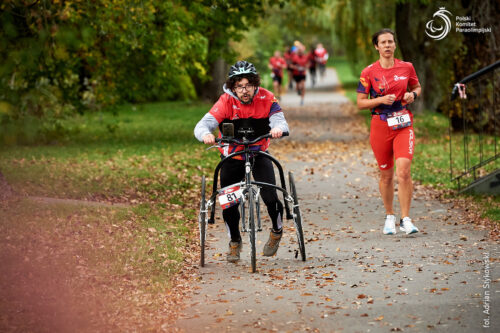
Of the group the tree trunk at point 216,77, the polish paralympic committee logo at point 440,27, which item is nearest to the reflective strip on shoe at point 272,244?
the polish paralympic committee logo at point 440,27

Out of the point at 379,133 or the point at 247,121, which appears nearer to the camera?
the point at 247,121

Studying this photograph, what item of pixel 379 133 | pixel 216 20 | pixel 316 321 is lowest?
pixel 316 321

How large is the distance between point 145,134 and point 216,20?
16.1ft

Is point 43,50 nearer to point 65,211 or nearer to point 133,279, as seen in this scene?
point 133,279

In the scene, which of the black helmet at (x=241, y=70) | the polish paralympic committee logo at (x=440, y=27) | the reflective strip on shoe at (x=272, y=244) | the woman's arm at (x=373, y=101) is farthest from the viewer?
the polish paralympic committee logo at (x=440, y=27)

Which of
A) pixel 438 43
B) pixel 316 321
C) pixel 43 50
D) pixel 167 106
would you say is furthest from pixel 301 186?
pixel 167 106

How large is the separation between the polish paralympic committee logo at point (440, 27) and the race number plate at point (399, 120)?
1521 cm

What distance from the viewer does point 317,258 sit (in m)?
8.19

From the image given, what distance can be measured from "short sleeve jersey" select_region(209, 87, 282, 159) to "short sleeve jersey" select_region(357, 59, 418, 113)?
169 cm

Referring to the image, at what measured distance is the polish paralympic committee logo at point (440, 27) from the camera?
24045 millimetres

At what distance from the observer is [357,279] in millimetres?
7148

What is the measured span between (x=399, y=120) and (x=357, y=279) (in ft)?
7.89

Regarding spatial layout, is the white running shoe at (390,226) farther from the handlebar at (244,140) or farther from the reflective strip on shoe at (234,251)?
the handlebar at (244,140)

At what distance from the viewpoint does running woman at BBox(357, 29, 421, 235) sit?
8.84 m
